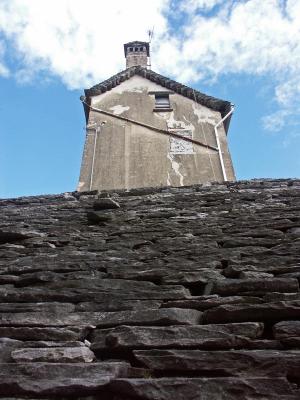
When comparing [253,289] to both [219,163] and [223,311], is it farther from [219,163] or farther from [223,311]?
[219,163]

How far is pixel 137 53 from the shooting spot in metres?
17.4

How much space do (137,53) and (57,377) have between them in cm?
1670

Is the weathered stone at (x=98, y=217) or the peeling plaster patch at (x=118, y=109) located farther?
the peeling plaster patch at (x=118, y=109)

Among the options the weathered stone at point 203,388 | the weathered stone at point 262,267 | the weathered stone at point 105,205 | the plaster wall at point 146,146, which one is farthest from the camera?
the plaster wall at point 146,146

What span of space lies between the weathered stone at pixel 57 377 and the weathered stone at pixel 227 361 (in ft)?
0.50

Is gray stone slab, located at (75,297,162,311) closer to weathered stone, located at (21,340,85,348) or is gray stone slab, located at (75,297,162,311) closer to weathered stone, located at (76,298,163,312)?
weathered stone, located at (76,298,163,312)

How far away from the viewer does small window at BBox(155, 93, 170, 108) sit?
14.1 meters

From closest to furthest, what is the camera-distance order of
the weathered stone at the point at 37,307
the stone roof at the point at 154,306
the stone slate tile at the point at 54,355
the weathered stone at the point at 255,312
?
the stone roof at the point at 154,306 < the stone slate tile at the point at 54,355 < the weathered stone at the point at 255,312 < the weathered stone at the point at 37,307

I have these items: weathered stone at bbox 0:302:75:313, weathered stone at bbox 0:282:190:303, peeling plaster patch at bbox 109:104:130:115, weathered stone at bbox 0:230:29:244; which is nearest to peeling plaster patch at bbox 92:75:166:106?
peeling plaster patch at bbox 109:104:130:115

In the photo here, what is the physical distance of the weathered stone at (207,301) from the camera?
2.51 m

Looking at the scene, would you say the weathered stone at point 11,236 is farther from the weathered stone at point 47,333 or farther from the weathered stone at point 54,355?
the weathered stone at point 54,355

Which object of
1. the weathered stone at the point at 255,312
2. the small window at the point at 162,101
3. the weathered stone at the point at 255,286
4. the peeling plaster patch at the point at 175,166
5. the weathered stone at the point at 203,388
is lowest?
the weathered stone at the point at 203,388

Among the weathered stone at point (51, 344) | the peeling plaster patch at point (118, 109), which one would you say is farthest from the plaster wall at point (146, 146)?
the weathered stone at point (51, 344)

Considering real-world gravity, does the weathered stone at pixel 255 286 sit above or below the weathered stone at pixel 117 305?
above
